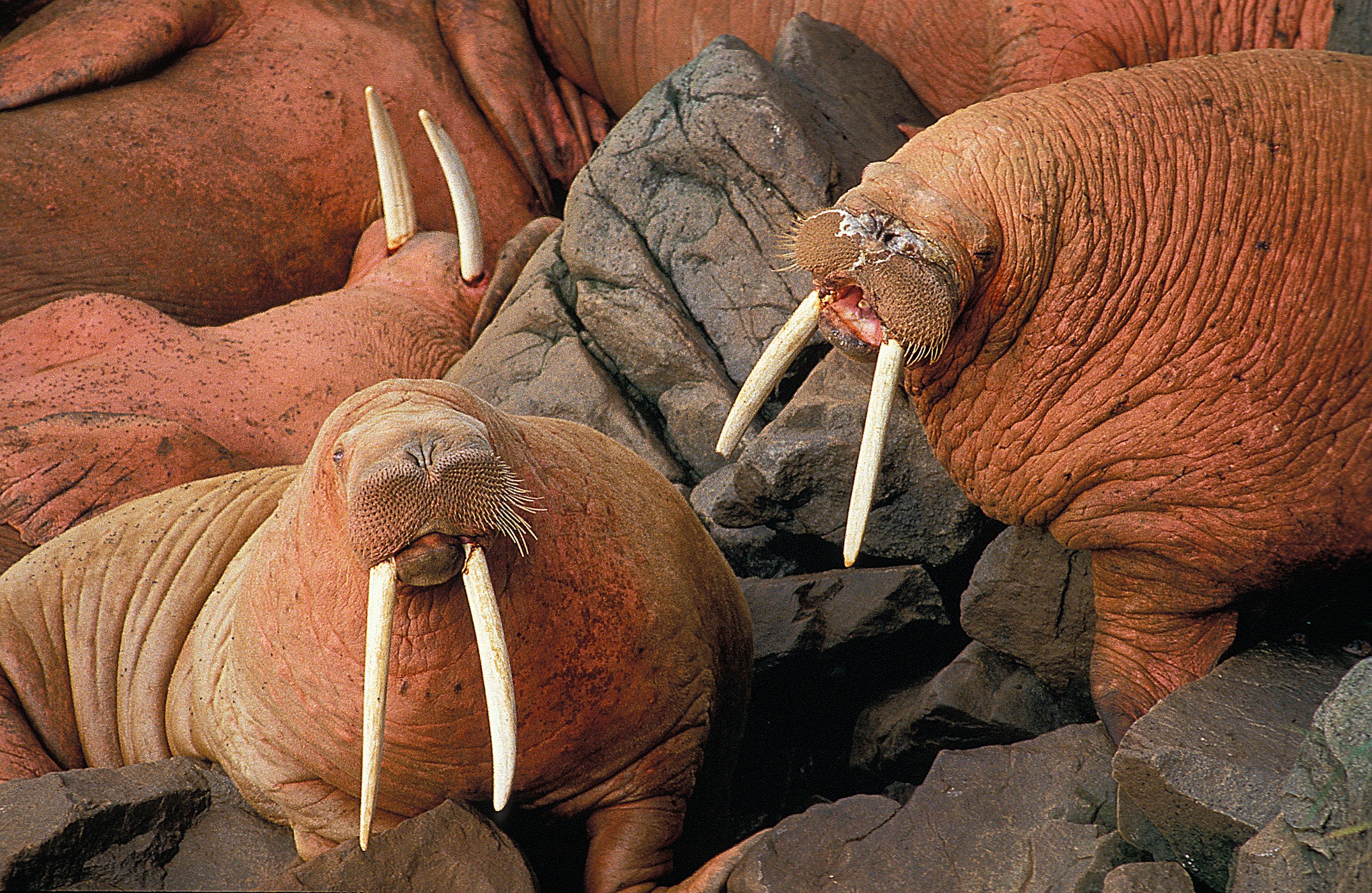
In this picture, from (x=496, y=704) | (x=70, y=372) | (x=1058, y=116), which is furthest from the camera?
(x=70, y=372)

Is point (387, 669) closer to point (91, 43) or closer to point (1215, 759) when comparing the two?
point (1215, 759)

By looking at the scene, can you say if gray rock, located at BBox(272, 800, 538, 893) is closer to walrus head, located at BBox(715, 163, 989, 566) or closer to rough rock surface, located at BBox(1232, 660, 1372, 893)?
walrus head, located at BBox(715, 163, 989, 566)

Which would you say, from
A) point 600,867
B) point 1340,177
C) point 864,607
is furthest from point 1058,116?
point 600,867

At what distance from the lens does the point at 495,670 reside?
10.2ft

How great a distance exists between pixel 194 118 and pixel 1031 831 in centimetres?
648

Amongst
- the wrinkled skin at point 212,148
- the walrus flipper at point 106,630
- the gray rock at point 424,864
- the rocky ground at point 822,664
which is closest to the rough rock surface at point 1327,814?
the rocky ground at point 822,664

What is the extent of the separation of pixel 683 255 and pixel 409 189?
2532 mm

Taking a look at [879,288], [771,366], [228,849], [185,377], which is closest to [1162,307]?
[879,288]

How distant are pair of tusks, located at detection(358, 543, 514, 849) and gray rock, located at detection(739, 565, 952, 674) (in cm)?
170

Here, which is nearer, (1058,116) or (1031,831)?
(1031,831)

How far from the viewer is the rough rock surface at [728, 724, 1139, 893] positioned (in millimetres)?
3154

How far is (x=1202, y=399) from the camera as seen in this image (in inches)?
135

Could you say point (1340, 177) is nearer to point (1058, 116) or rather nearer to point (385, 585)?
point (1058, 116)

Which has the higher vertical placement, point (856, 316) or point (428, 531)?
point (856, 316)
